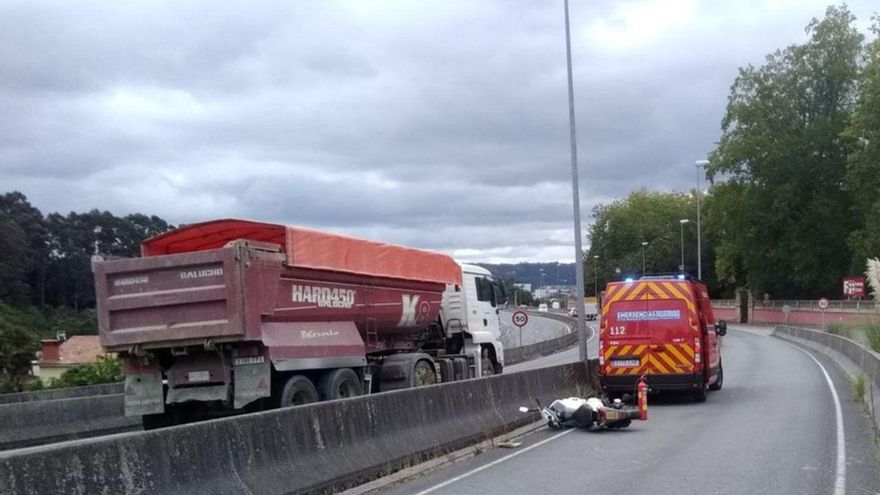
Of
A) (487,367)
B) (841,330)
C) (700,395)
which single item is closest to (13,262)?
(487,367)

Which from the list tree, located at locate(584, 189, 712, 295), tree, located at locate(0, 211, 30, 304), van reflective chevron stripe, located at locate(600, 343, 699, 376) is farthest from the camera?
tree, located at locate(584, 189, 712, 295)

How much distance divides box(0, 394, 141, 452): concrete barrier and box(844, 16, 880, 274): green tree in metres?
49.7

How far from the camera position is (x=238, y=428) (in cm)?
920

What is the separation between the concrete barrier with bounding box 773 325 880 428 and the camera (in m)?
17.7

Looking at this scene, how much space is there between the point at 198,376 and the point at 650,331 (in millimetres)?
9405

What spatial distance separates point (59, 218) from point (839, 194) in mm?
50681

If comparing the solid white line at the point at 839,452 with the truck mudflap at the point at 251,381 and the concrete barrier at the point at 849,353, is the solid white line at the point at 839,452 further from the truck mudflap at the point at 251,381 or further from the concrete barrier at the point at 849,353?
the truck mudflap at the point at 251,381

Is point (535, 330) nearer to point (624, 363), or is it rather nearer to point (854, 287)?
point (854, 287)

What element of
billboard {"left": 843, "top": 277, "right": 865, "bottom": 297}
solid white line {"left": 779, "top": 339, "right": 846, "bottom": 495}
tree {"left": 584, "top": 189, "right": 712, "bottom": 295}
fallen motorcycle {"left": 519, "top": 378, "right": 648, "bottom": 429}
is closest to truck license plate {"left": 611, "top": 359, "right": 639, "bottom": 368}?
fallen motorcycle {"left": 519, "top": 378, "right": 648, "bottom": 429}

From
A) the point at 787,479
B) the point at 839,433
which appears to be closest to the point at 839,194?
the point at 839,433

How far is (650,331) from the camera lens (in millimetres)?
19891

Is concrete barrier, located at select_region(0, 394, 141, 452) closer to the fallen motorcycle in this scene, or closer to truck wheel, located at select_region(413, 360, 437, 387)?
truck wheel, located at select_region(413, 360, 437, 387)

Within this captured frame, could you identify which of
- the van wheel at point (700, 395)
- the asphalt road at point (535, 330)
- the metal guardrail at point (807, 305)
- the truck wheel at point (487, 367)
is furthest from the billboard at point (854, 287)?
the van wheel at point (700, 395)

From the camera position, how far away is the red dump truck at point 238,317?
14133mm
